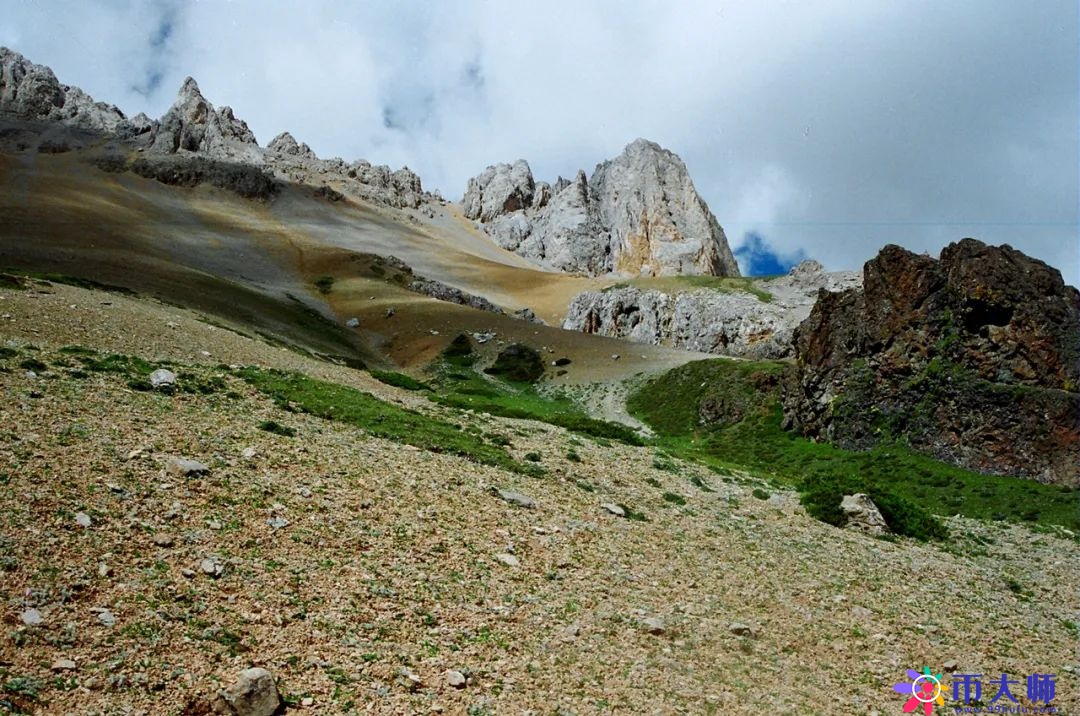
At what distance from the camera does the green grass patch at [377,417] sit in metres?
22.0

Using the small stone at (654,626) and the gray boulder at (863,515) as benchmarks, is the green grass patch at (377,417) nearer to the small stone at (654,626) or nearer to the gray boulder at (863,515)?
the small stone at (654,626)

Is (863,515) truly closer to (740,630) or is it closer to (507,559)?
(740,630)

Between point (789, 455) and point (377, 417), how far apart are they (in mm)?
28041

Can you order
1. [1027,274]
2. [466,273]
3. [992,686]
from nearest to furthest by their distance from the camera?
[992,686] → [1027,274] → [466,273]

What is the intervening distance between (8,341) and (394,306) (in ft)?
225

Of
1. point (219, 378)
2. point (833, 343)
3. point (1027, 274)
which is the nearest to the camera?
point (219, 378)

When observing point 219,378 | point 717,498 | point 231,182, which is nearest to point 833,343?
point 717,498

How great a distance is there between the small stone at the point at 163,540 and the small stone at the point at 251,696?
3.67 meters

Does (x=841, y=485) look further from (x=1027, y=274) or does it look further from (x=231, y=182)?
(x=231, y=182)

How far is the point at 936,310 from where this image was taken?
4284cm

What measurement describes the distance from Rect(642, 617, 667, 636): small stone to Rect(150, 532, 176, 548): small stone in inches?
326

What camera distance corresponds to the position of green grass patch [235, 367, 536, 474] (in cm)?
2195

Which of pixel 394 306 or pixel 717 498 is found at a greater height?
pixel 394 306

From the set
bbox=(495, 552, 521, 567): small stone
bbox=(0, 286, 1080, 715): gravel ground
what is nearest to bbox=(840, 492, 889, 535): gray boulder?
bbox=(0, 286, 1080, 715): gravel ground
